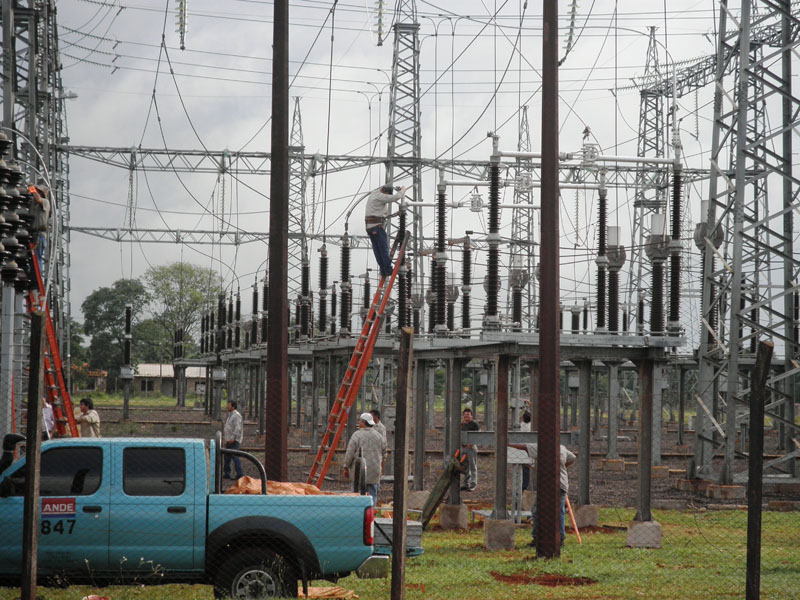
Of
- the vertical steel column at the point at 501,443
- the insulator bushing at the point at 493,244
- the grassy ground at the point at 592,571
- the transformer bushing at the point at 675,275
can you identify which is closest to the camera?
the grassy ground at the point at 592,571

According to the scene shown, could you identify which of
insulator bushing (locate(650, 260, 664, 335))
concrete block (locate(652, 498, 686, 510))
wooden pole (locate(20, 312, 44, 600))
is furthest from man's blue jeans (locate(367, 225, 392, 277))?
wooden pole (locate(20, 312, 44, 600))

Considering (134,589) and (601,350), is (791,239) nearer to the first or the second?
(601,350)

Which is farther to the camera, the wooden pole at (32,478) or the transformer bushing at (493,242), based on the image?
the transformer bushing at (493,242)

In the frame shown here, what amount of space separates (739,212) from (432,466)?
1102 cm

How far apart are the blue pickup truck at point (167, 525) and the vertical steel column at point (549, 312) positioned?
2.97 m

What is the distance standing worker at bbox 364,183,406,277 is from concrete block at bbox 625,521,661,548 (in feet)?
20.0

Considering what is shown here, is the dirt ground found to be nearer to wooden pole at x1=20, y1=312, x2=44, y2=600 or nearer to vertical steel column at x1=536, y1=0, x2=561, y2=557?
vertical steel column at x1=536, y1=0, x2=561, y2=557

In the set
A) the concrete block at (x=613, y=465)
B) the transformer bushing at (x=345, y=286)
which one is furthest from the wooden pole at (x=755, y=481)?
the concrete block at (x=613, y=465)

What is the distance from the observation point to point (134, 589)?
9.24 metres

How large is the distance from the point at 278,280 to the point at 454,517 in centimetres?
520

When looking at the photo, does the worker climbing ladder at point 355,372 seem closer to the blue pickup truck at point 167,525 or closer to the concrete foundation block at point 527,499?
the concrete foundation block at point 527,499

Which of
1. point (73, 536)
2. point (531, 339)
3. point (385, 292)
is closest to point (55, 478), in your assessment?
point (73, 536)

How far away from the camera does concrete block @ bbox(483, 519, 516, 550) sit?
13.5 m

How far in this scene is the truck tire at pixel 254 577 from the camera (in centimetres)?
881
